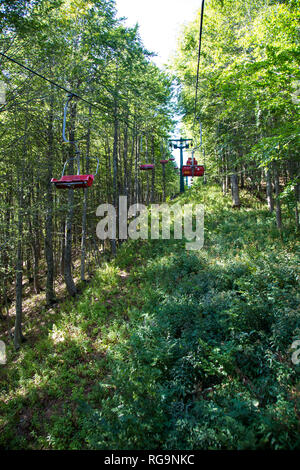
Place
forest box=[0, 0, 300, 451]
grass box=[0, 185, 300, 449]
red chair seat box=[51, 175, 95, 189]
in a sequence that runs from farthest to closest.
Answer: red chair seat box=[51, 175, 95, 189]
forest box=[0, 0, 300, 451]
grass box=[0, 185, 300, 449]

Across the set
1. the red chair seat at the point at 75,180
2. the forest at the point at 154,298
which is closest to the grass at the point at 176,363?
the forest at the point at 154,298

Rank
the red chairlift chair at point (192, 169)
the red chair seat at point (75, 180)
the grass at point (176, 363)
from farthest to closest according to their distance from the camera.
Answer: the red chairlift chair at point (192, 169) → the red chair seat at point (75, 180) → the grass at point (176, 363)

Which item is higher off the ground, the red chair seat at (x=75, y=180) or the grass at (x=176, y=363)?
the red chair seat at (x=75, y=180)

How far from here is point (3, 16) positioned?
553 cm

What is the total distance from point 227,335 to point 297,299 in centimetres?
193

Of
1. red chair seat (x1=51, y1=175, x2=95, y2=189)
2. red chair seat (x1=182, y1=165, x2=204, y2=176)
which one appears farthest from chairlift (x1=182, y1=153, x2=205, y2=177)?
red chair seat (x1=51, y1=175, x2=95, y2=189)

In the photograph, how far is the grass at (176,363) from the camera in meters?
3.38

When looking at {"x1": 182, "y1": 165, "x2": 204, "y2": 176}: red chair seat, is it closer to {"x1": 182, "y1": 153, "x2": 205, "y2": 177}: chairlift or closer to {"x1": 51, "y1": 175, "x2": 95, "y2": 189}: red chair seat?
{"x1": 182, "y1": 153, "x2": 205, "y2": 177}: chairlift

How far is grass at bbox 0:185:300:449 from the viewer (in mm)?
3381

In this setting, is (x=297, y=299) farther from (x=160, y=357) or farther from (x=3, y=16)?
(x=3, y=16)

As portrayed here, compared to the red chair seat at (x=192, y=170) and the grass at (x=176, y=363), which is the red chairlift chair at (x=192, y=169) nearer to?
the red chair seat at (x=192, y=170)

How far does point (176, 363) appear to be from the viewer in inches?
186

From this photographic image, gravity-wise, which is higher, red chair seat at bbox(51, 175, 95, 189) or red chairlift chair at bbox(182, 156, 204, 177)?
red chairlift chair at bbox(182, 156, 204, 177)

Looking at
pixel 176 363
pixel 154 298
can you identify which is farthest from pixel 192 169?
pixel 176 363
